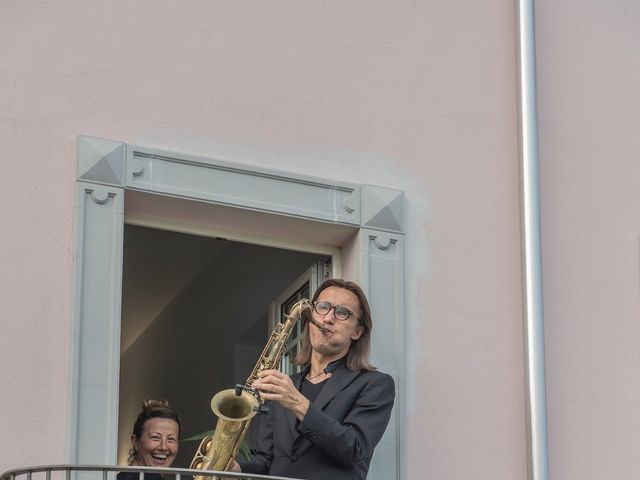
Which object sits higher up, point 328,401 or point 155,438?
point 328,401

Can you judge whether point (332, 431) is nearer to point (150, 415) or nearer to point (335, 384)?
point (335, 384)

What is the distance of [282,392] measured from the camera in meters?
9.66

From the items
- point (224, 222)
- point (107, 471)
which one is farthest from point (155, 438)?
point (107, 471)

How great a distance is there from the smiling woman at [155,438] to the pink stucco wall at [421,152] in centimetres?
98

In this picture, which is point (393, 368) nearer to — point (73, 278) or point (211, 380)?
point (73, 278)

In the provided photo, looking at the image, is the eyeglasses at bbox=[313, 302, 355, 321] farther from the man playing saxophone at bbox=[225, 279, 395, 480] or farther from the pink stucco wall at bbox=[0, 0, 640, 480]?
the pink stucco wall at bbox=[0, 0, 640, 480]

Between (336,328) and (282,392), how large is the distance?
2.61 feet

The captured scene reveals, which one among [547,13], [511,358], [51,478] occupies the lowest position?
[51,478]

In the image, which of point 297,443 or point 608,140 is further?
point 608,140

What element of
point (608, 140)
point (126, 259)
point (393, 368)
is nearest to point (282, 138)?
point (393, 368)

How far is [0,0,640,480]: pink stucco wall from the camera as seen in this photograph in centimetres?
1051

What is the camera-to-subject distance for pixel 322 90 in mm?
11359

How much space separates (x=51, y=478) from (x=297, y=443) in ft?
3.91

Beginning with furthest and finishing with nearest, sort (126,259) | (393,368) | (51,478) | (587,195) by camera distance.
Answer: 1. (126,259)
2. (587,195)
3. (393,368)
4. (51,478)
